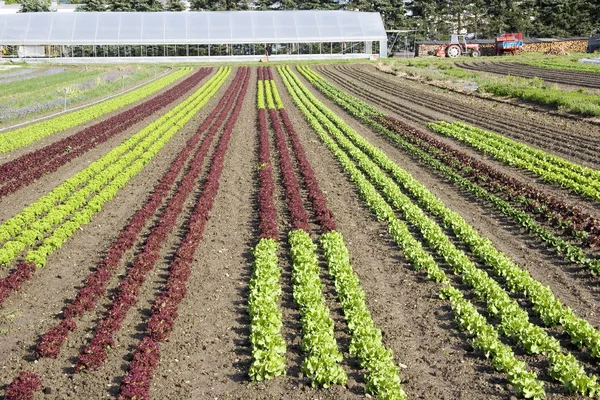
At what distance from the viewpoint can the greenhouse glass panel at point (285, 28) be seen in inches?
3103

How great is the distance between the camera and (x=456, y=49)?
7931cm

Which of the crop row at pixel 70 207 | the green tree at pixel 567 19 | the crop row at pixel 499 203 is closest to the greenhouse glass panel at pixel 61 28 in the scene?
the crop row at pixel 70 207

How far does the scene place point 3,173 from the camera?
19109 mm

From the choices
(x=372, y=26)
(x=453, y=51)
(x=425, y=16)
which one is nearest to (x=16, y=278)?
(x=372, y=26)

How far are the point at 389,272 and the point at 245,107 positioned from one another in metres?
24.9

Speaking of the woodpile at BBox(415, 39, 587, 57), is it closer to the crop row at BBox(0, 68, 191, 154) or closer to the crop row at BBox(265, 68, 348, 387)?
the crop row at BBox(0, 68, 191, 154)

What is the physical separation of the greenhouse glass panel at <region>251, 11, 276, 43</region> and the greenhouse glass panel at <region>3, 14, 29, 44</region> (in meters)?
29.5

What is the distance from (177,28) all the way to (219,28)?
5.40m

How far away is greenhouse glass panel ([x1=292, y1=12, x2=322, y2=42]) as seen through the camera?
78.9 metres

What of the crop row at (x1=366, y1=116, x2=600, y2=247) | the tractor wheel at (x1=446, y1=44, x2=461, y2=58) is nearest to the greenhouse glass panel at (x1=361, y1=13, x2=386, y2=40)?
the tractor wheel at (x1=446, y1=44, x2=461, y2=58)

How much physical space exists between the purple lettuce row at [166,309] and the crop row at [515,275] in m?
6.01

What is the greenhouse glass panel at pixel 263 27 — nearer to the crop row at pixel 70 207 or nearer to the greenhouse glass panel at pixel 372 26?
the greenhouse glass panel at pixel 372 26

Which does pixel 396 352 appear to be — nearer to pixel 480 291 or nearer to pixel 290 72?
pixel 480 291

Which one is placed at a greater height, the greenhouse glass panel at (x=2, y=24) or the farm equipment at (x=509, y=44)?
the greenhouse glass panel at (x=2, y=24)
